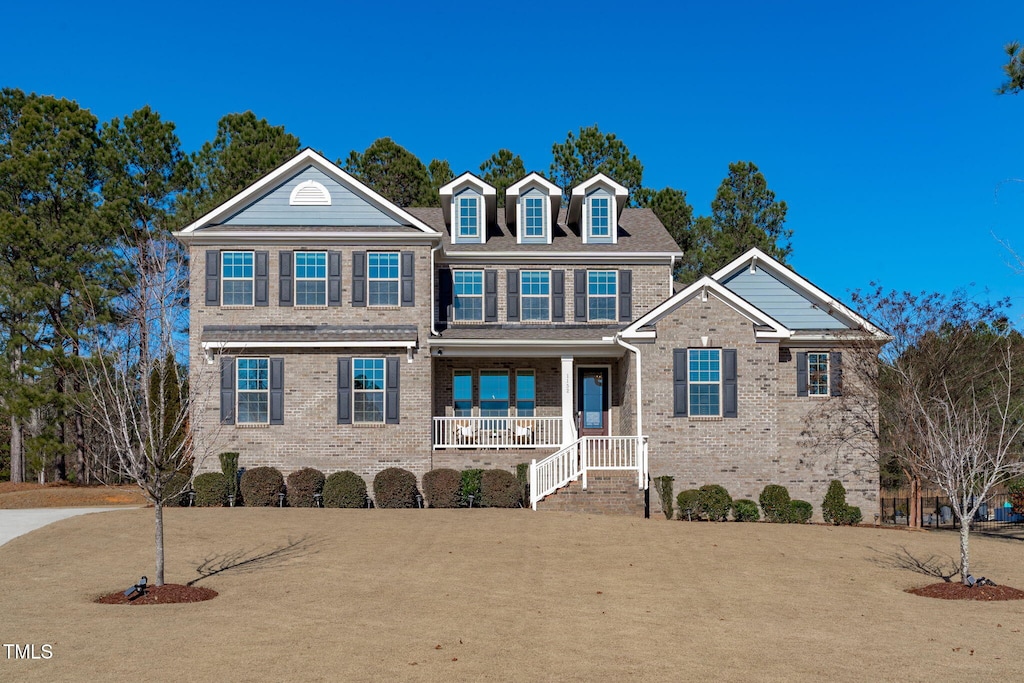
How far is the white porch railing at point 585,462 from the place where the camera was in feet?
77.0

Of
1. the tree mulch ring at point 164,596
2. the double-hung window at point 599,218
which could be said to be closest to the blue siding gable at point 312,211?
the double-hung window at point 599,218

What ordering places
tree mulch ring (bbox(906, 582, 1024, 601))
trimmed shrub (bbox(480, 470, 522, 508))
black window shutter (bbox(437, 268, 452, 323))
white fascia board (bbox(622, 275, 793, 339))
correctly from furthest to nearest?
black window shutter (bbox(437, 268, 452, 323))
white fascia board (bbox(622, 275, 793, 339))
trimmed shrub (bbox(480, 470, 522, 508))
tree mulch ring (bbox(906, 582, 1024, 601))

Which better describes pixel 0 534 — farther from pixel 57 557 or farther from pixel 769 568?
pixel 769 568

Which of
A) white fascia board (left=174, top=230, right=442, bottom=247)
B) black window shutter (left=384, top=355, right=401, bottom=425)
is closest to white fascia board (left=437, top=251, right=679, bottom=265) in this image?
white fascia board (left=174, top=230, right=442, bottom=247)

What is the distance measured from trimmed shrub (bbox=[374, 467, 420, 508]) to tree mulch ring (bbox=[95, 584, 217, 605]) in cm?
983

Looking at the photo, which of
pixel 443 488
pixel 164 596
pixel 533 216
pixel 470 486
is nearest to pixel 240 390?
pixel 443 488

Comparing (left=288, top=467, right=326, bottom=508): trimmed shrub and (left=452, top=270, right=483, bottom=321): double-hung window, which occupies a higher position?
(left=452, top=270, right=483, bottom=321): double-hung window

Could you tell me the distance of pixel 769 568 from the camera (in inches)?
670

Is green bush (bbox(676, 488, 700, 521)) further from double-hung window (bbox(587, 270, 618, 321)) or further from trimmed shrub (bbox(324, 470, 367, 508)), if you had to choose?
trimmed shrub (bbox(324, 470, 367, 508))

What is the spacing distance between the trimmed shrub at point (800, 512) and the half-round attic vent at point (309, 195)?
14.3 meters

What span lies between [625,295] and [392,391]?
7.34 meters

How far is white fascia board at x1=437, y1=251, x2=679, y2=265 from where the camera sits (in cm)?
2806

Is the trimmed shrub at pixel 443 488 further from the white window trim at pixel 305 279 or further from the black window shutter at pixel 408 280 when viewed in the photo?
the white window trim at pixel 305 279

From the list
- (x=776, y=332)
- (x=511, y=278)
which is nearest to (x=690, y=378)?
(x=776, y=332)
